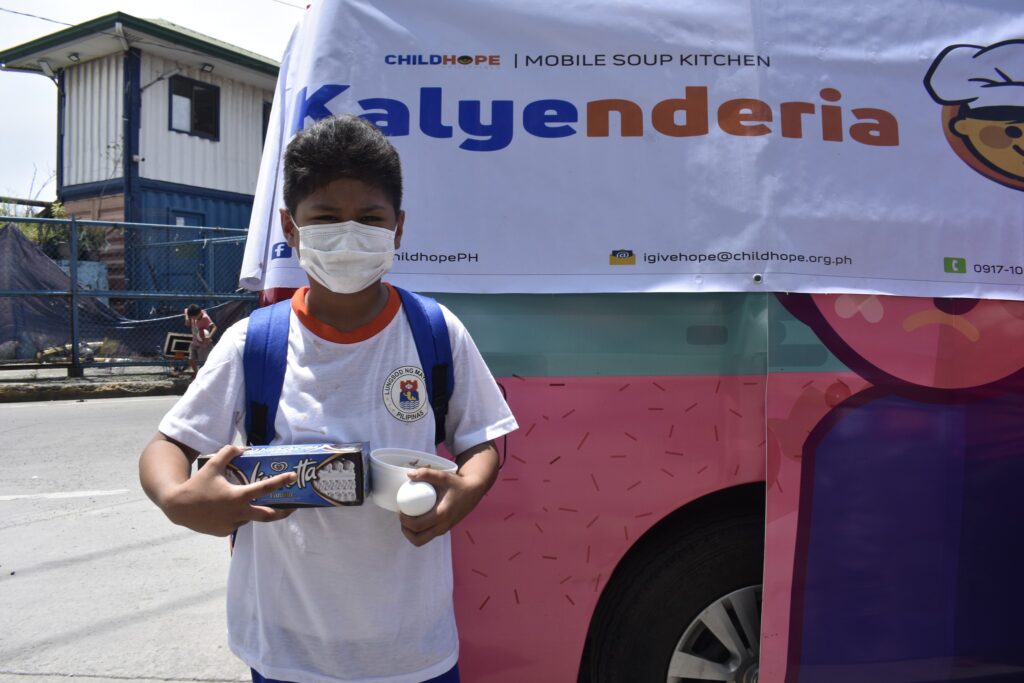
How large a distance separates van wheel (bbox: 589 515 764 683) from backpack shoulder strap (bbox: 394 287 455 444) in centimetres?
102

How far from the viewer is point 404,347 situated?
166 cm

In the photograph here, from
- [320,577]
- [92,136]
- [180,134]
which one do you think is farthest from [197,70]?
[320,577]

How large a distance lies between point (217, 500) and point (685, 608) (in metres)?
1.56

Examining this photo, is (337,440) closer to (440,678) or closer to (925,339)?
(440,678)

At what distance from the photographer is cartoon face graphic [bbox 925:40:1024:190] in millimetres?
2498

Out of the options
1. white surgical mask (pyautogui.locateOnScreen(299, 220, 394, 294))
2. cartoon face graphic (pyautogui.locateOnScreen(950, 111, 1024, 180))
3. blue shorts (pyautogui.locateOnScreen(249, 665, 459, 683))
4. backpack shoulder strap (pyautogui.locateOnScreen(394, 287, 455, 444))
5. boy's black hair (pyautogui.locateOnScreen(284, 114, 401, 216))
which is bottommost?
blue shorts (pyautogui.locateOnScreen(249, 665, 459, 683))

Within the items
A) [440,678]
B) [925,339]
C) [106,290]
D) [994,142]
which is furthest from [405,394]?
[106,290]

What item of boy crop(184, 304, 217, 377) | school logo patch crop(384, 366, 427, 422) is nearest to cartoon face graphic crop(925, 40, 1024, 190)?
school logo patch crop(384, 366, 427, 422)

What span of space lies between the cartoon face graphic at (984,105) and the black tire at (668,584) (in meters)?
1.35

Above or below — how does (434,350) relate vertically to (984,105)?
below

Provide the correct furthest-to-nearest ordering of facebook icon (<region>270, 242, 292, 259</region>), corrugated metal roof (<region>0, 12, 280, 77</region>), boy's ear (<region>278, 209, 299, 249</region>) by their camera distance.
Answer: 1. corrugated metal roof (<region>0, 12, 280, 77</region>)
2. facebook icon (<region>270, 242, 292, 259</region>)
3. boy's ear (<region>278, 209, 299, 249</region>)

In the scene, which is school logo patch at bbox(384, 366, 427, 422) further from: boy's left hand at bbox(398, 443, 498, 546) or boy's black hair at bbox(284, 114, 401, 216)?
boy's black hair at bbox(284, 114, 401, 216)

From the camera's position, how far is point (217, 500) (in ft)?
4.59

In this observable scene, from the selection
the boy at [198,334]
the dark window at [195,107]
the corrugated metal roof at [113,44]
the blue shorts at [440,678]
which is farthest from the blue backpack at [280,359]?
the dark window at [195,107]
